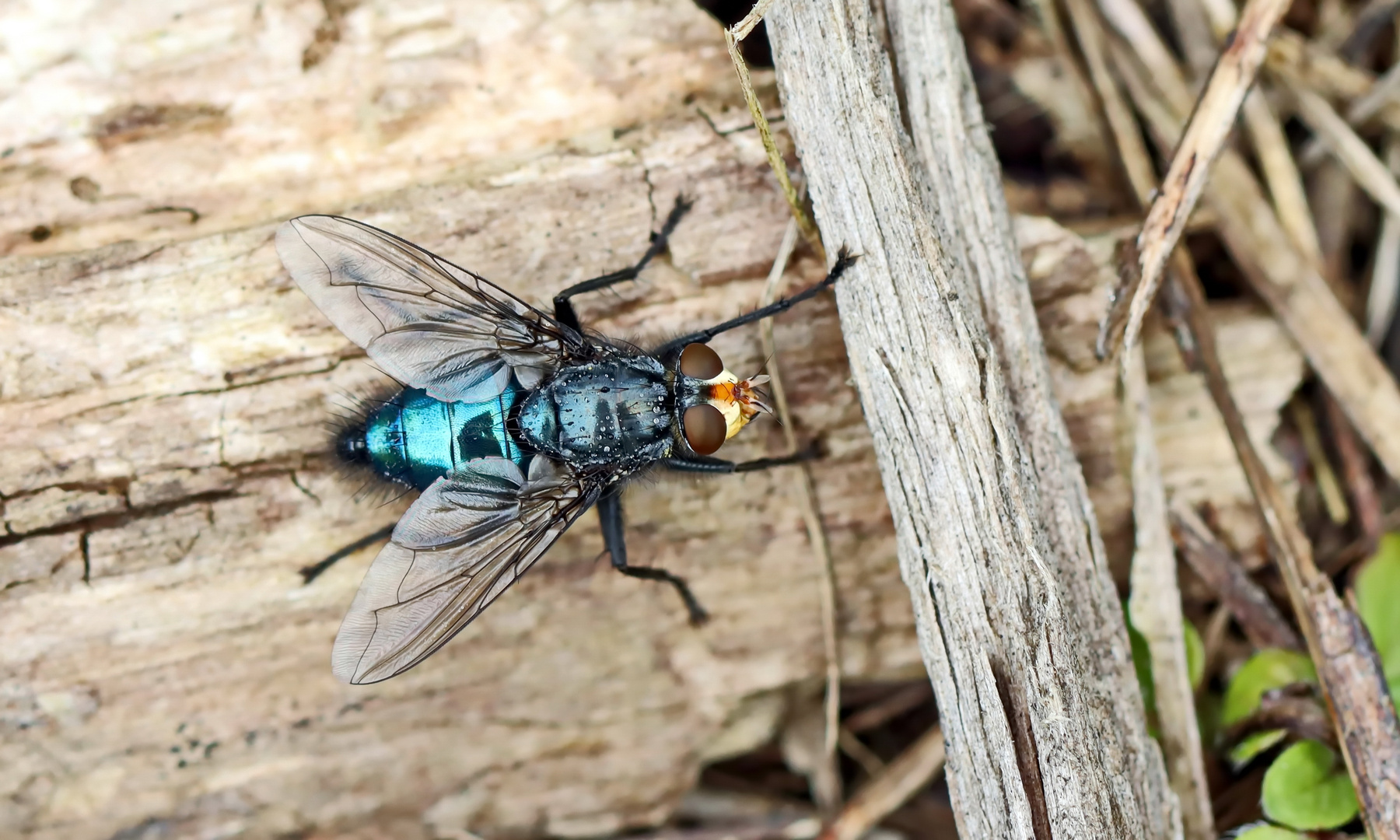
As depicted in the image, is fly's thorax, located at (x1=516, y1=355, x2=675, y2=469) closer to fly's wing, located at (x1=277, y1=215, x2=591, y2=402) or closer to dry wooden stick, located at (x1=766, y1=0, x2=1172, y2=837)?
fly's wing, located at (x1=277, y1=215, x2=591, y2=402)

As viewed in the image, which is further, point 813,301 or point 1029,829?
point 813,301

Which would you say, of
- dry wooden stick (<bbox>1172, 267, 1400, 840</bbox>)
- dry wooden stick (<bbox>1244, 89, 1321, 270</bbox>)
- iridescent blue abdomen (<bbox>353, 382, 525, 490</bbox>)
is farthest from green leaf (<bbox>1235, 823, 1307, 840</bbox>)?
iridescent blue abdomen (<bbox>353, 382, 525, 490</bbox>)

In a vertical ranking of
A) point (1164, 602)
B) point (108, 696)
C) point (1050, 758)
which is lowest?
point (1050, 758)

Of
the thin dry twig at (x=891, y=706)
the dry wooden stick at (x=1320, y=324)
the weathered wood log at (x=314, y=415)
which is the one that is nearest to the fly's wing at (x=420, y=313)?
the weathered wood log at (x=314, y=415)

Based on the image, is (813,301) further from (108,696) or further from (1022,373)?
(108,696)

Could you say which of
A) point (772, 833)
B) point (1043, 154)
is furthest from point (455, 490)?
point (1043, 154)

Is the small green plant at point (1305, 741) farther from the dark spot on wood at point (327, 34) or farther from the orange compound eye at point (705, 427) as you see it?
the dark spot on wood at point (327, 34)
